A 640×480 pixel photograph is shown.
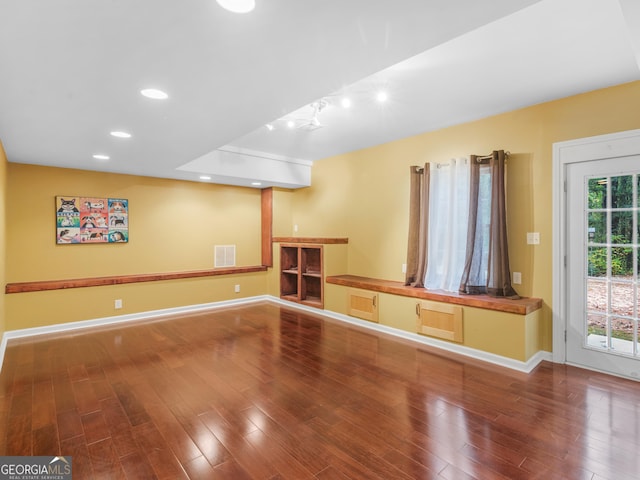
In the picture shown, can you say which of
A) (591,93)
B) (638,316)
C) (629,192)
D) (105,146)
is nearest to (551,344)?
(638,316)

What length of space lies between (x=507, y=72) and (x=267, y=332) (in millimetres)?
3902

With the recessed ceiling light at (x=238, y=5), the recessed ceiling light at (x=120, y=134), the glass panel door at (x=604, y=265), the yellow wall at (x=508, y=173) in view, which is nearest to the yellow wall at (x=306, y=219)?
the yellow wall at (x=508, y=173)

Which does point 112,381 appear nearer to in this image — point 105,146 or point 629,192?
point 105,146

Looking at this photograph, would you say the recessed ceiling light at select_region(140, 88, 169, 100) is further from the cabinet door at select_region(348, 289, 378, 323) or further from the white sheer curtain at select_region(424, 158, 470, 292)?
the cabinet door at select_region(348, 289, 378, 323)

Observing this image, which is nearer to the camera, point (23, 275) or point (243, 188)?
point (23, 275)

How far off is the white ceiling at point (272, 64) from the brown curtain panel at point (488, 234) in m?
0.66

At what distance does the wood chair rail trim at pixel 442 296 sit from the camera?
3.25 metres

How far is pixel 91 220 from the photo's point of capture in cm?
488

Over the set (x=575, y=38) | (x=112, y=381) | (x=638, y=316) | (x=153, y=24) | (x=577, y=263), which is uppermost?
(x=575, y=38)

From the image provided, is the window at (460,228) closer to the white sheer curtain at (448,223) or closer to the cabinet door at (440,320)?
the white sheer curtain at (448,223)

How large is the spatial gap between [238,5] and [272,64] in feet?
1.66

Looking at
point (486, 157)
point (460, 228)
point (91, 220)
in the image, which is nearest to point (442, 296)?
point (460, 228)

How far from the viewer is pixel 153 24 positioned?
1.52m

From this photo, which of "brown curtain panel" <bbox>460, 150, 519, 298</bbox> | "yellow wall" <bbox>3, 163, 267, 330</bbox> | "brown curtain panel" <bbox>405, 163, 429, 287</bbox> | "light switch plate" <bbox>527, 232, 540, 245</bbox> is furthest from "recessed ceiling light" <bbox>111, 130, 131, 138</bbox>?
"light switch plate" <bbox>527, 232, 540, 245</bbox>
